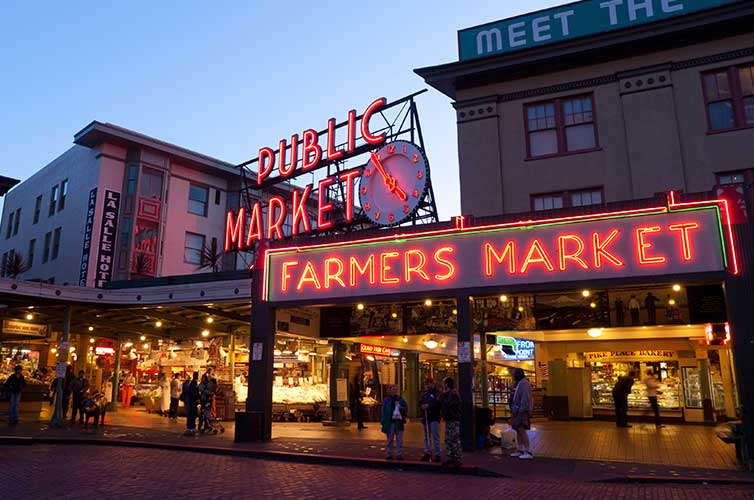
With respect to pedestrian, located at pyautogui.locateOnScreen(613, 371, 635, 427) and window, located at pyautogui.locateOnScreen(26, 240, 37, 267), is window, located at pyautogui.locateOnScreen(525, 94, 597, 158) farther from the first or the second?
window, located at pyautogui.locateOnScreen(26, 240, 37, 267)

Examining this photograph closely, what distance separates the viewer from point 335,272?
18.8m

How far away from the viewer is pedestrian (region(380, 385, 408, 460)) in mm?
14812

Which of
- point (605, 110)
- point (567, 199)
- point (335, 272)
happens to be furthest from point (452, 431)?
point (605, 110)

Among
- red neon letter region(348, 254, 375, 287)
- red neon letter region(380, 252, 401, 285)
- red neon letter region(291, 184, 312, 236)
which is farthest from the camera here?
red neon letter region(291, 184, 312, 236)

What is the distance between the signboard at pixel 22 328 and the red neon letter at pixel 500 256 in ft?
63.8

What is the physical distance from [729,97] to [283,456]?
52.0 feet

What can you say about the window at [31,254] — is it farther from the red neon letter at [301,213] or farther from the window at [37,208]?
the red neon letter at [301,213]

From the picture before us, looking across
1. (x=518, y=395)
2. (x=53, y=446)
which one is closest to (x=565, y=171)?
(x=518, y=395)

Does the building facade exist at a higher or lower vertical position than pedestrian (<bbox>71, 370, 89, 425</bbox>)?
higher

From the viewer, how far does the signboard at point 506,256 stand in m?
15.1

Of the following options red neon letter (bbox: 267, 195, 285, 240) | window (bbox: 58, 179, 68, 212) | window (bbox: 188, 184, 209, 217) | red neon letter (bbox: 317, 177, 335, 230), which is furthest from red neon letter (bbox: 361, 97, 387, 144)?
window (bbox: 58, 179, 68, 212)

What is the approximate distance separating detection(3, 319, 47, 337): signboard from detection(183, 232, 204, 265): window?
13.1m

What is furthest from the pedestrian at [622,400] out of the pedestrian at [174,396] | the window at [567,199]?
the pedestrian at [174,396]

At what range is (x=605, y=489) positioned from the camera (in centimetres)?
1134
